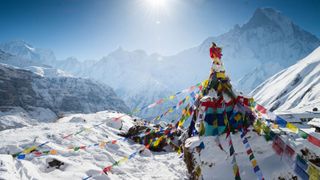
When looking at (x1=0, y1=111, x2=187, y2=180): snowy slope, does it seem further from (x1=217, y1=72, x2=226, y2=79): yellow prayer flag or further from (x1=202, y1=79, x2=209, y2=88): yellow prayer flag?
(x1=217, y1=72, x2=226, y2=79): yellow prayer flag

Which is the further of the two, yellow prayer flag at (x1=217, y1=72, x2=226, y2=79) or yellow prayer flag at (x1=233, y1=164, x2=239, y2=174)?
yellow prayer flag at (x1=217, y1=72, x2=226, y2=79)

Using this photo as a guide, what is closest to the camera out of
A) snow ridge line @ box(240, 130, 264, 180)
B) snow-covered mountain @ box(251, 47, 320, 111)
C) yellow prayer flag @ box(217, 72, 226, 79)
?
snow ridge line @ box(240, 130, 264, 180)

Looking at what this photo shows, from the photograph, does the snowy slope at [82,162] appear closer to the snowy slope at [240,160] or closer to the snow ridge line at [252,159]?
the snowy slope at [240,160]

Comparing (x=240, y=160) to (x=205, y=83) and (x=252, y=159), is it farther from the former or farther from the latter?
(x=205, y=83)

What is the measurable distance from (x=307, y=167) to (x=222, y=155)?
3219mm

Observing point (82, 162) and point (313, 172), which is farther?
point (82, 162)

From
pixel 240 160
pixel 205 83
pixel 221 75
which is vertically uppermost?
pixel 221 75

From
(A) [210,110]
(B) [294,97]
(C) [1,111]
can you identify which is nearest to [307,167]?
(A) [210,110]

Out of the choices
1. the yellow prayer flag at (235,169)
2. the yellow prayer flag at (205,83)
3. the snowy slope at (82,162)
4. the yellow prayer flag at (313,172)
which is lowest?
the snowy slope at (82,162)

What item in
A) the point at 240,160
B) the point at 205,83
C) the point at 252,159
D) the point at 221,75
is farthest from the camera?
the point at 205,83

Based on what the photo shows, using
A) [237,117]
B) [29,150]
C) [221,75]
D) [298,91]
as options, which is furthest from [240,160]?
[298,91]

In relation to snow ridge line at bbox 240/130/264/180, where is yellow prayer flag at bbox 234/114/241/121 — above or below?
above

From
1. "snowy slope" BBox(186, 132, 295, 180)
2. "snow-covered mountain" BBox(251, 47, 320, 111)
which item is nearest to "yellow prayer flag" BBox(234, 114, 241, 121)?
"snowy slope" BBox(186, 132, 295, 180)

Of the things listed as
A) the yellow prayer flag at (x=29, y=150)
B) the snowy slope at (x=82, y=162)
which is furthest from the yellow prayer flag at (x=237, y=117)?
the yellow prayer flag at (x=29, y=150)
